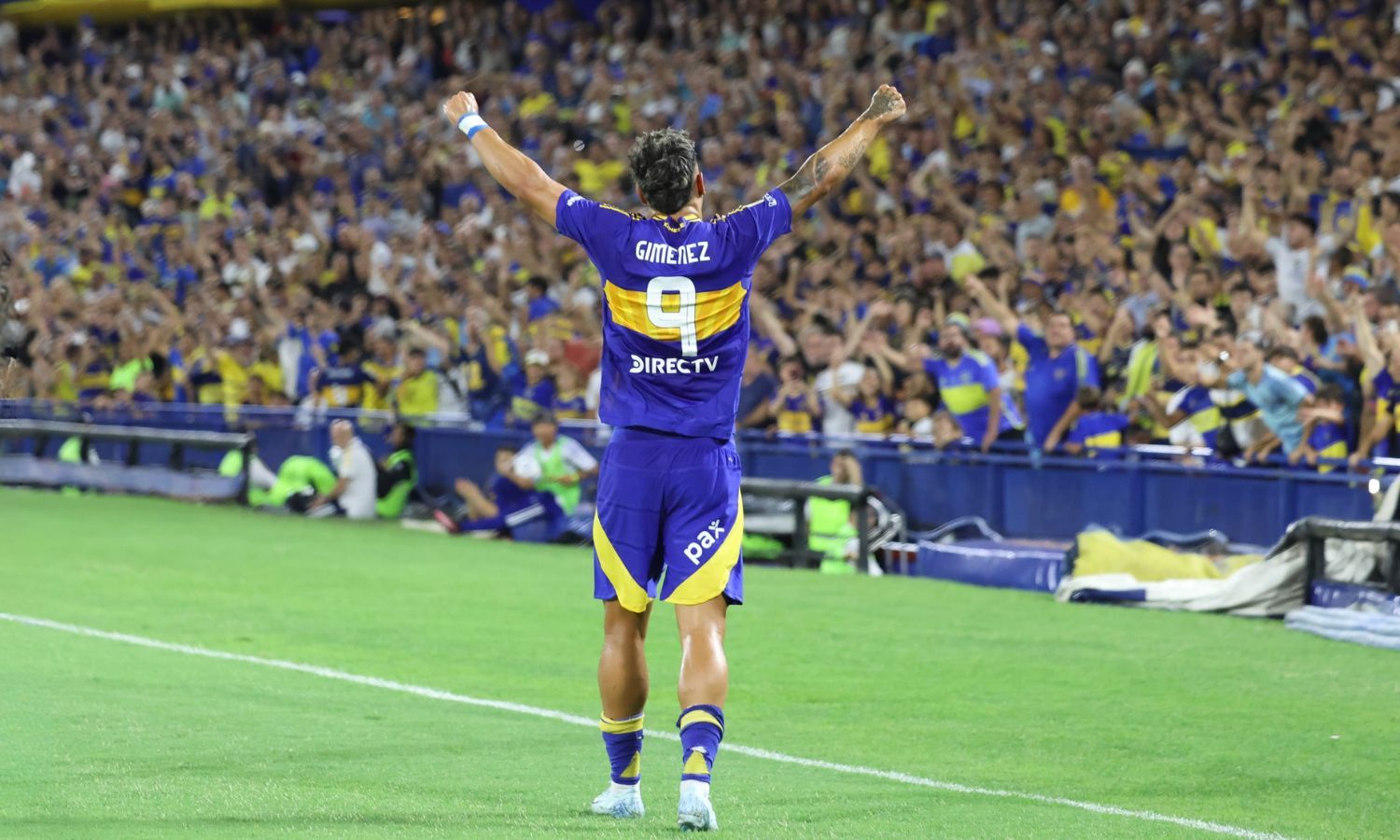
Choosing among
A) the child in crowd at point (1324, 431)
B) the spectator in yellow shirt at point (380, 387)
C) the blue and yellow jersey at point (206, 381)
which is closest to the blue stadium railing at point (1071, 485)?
the child in crowd at point (1324, 431)

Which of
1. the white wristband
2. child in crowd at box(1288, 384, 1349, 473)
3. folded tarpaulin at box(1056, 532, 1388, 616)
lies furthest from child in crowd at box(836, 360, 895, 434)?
the white wristband

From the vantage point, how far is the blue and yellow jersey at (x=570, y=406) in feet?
62.5

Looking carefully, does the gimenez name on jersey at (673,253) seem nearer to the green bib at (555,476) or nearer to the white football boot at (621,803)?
the white football boot at (621,803)

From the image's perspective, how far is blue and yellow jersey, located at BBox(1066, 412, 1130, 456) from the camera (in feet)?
50.2

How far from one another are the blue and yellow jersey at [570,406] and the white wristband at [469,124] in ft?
40.6

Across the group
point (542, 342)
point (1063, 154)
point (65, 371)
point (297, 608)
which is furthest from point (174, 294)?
point (297, 608)

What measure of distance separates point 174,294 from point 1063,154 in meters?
14.5

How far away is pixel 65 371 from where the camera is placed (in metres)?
26.2

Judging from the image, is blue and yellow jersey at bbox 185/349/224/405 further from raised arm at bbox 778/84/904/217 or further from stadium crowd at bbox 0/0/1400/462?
raised arm at bbox 778/84/904/217

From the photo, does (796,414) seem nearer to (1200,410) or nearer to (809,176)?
(1200,410)

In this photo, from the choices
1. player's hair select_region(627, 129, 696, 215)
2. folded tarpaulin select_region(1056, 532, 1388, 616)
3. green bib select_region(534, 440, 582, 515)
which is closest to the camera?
player's hair select_region(627, 129, 696, 215)

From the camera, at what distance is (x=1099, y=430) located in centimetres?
1541

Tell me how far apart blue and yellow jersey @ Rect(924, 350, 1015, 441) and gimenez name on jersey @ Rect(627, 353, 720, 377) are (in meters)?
10.1

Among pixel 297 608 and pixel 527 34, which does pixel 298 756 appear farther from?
pixel 527 34
